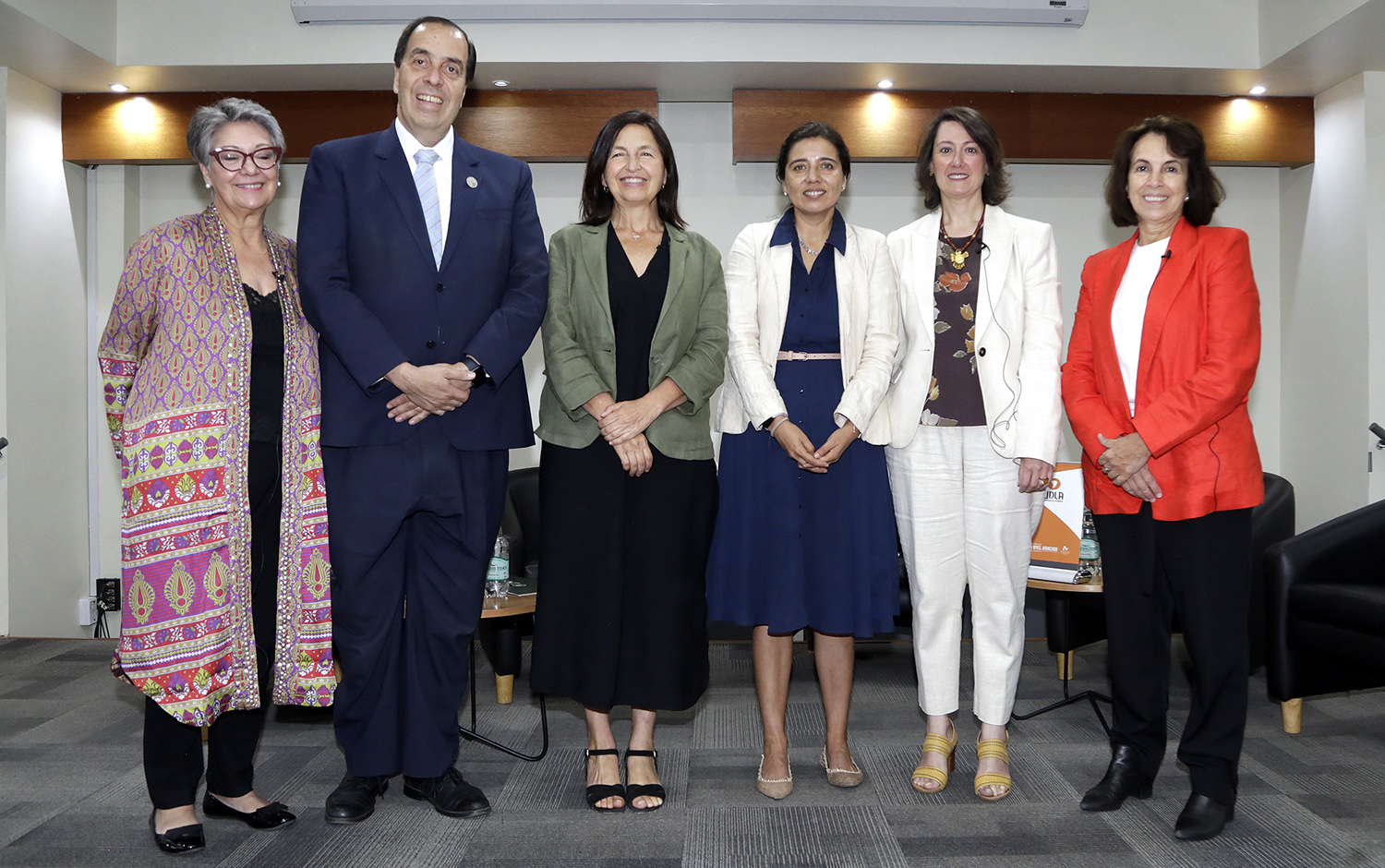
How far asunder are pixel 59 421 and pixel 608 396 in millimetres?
4072

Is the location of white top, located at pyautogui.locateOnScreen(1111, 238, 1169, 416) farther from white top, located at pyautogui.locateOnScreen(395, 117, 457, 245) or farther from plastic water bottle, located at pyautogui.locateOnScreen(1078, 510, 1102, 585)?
white top, located at pyautogui.locateOnScreen(395, 117, 457, 245)

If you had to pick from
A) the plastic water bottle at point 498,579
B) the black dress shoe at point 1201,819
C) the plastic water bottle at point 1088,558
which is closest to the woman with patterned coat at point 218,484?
the plastic water bottle at point 498,579

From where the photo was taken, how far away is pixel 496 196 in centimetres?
254

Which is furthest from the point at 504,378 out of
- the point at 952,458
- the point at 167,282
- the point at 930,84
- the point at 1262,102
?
the point at 1262,102

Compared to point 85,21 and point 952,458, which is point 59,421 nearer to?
point 85,21

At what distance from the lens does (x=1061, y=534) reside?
3605 millimetres

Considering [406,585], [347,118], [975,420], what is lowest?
[406,585]

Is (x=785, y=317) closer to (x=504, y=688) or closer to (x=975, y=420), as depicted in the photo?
(x=975, y=420)

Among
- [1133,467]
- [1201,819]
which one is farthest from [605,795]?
[1133,467]

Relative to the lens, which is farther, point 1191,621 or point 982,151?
point 982,151

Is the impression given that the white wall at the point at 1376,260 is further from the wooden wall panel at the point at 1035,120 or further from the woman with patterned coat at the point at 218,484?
the woman with patterned coat at the point at 218,484

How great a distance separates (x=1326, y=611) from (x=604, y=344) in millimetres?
2702

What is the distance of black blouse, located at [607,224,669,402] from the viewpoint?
2586mm

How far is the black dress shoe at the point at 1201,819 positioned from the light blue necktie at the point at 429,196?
242 centimetres
